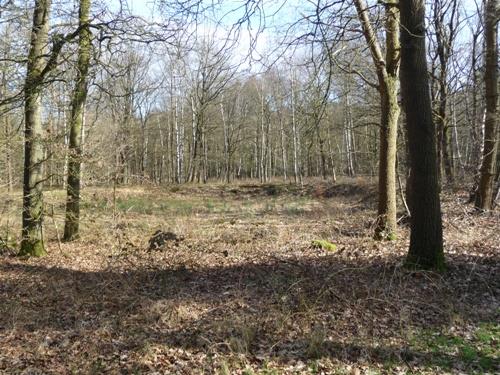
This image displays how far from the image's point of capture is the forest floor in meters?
5.05

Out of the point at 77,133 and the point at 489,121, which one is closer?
the point at 77,133

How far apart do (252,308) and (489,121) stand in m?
9.33

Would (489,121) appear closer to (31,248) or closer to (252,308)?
(252,308)

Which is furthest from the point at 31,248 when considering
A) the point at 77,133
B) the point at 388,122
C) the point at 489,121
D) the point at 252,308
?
the point at 489,121

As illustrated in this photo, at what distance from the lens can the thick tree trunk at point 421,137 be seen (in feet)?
23.2

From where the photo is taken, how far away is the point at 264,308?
248 inches

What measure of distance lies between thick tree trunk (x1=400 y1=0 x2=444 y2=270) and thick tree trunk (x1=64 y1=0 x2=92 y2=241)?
7075mm

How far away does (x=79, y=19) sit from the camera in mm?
11477

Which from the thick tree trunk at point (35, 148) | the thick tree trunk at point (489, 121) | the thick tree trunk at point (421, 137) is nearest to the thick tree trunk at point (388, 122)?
the thick tree trunk at point (421, 137)

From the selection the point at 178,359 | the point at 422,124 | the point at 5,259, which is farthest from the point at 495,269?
the point at 5,259

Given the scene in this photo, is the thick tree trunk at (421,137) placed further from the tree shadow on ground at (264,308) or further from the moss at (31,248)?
the moss at (31,248)

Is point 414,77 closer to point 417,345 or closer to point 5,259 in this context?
point 417,345

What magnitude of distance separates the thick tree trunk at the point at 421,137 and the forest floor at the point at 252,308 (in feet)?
1.67

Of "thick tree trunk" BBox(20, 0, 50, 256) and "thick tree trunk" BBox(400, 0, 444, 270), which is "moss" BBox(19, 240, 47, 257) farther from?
"thick tree trunk" BBox(400, 0, 444, 270)
